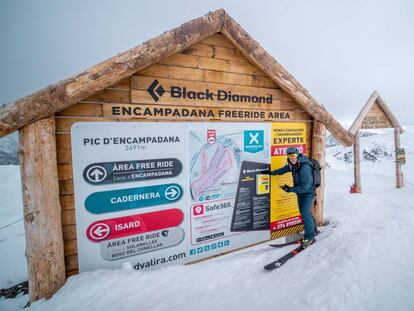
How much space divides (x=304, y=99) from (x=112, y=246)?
4138 mm

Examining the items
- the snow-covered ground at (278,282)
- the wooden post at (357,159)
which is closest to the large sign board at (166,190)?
the snow-covered ground at (278,282)

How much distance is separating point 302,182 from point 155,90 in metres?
2.93

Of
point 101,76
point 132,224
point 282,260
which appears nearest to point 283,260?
point 282,260

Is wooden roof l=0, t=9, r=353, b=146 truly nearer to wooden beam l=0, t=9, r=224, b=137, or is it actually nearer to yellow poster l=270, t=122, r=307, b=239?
wooden beam l=0, t=9, r=224, b=137

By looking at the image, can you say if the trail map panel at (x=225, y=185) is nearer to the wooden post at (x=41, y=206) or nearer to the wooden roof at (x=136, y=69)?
the wooden roof at (x=136, y=69)

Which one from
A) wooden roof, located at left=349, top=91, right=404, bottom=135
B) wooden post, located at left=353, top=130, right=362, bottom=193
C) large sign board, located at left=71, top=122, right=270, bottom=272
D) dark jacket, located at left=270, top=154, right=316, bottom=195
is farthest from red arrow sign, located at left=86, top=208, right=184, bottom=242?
wooden post, located at left=353, top=130, right=362, bottom=193

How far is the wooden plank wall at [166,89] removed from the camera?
2.87 m

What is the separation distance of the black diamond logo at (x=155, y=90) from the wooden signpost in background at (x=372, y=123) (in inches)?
279

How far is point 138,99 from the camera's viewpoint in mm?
3160

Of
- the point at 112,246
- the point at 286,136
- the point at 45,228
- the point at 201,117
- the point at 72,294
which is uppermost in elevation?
the point at 201,117

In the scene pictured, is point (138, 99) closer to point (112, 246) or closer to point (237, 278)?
point (112, 246)

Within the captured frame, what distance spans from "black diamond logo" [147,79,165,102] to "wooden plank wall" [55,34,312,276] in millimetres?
57

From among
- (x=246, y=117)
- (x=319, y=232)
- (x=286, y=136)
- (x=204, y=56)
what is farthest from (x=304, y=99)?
(x=319, y=232)

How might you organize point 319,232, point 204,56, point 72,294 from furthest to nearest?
point 319,232, point 204,56, point 72,294
